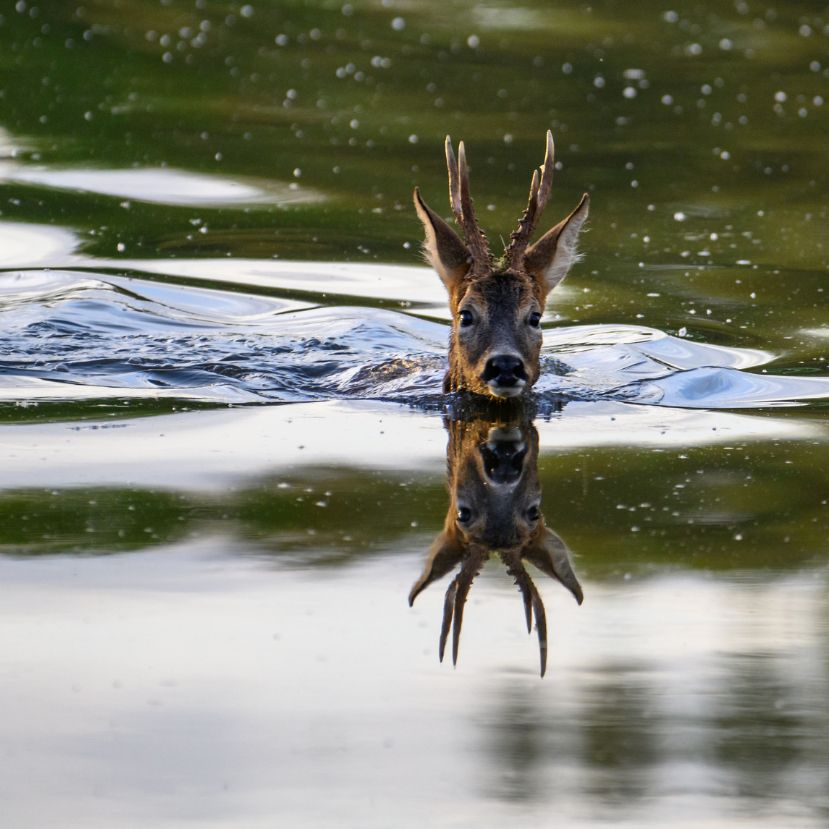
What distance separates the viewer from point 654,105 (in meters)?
15.4

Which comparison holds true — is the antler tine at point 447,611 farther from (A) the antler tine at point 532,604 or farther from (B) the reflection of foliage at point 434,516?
(B) the reflection of foliage at point 434,516

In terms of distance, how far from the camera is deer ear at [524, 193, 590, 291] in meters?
8.60

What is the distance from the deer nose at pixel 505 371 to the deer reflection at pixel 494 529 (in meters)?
0.27

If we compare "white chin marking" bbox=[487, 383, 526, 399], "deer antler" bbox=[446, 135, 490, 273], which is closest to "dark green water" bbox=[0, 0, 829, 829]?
"white chin marking" bbox=[487, 383, 526, 399]

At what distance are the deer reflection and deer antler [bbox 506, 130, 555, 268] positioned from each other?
1.24 m

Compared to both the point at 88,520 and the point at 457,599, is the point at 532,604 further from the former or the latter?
the point at 88,520

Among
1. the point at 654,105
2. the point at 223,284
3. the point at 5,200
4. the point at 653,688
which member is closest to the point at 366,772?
the point at 653,688

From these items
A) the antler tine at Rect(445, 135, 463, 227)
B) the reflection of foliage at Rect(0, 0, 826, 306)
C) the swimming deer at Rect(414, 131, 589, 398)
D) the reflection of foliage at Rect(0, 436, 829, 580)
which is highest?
the reflection of foliage at Rect(0, 0, 826, 306)

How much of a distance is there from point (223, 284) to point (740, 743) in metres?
7.06

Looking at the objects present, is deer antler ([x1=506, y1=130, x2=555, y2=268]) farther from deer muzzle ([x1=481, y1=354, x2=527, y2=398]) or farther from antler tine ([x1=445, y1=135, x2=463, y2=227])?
deer muzzle ([x1=481, y1=354, x2=527, y2=398])

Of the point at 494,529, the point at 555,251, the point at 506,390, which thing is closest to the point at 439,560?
the point at 494,529

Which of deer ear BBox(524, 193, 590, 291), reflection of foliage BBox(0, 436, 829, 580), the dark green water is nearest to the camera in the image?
the dark green water

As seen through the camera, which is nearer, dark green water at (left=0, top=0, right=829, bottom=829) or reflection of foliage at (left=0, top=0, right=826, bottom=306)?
dark green water at (left=0, top=0, right=829, bottom=829)

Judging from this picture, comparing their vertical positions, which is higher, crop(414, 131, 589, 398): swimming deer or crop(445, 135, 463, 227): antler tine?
crop(445, 135, 463, 227): antler tine
